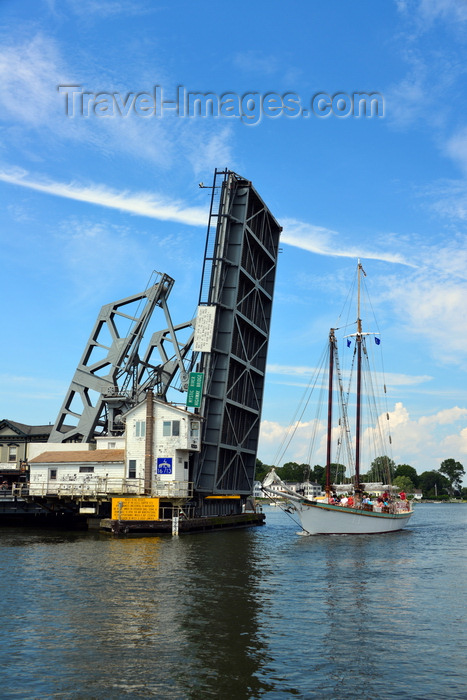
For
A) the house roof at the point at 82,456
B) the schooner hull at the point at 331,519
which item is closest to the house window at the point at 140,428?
the house roof at the point at 82,456

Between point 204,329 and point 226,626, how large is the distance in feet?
129

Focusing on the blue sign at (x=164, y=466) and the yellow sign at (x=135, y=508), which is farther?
the blue sign at (x=164, y=466)

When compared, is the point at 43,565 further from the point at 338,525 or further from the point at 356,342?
the point at 356,342

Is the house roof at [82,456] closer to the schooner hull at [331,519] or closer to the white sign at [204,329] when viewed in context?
the white sign at [204,329]

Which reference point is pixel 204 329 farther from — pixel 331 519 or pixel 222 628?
pixel 222 628

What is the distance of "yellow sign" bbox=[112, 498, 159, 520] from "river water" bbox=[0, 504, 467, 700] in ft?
33.7

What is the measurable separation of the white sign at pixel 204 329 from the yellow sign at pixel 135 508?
13908mm

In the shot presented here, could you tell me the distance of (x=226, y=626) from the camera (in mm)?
21531

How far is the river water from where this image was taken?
639 inches

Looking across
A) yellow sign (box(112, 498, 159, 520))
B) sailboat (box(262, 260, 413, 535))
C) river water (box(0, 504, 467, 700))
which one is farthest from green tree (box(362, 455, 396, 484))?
river water (box(0, 504, 467, 700))

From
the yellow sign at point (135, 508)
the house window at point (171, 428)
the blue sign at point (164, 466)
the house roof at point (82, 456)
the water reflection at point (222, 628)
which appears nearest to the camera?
the water reflection at point (222, 628)

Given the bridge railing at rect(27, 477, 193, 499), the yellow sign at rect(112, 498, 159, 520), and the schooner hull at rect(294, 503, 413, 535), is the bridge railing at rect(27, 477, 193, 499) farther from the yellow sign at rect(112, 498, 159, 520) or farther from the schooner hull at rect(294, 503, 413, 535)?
the schooner hull at rect(294, 503, 413, 535)

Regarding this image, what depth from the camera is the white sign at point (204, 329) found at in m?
59.1

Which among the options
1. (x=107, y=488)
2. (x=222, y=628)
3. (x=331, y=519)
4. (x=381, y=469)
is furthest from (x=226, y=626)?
(x=381, y=469)
